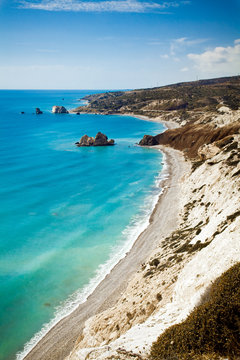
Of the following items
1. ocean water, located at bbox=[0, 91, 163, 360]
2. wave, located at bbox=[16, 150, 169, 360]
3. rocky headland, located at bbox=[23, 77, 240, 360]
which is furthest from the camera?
ocean water, located at bbox=[0, 91, 163, 360]

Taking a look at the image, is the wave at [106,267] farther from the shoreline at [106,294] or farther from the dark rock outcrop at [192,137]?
the dark rock outcrop at [192,137]

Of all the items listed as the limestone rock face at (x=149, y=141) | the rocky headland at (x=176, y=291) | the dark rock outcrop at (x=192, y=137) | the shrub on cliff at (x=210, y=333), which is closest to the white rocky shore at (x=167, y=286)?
the rocky headland at (x=176, y=291)

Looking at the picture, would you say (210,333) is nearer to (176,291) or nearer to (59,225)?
(176,291)

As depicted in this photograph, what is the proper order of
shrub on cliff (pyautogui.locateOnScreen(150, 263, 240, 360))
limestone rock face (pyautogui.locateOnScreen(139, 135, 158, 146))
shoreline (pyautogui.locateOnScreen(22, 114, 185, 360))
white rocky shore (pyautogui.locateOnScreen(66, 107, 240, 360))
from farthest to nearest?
limestone rock face (pyautogui.locateOnScreen(139, 135, 158, 146)) → shoreline (pyautogui.locateOnScreen(22, 114, 185, 360)) → white rocky shore (pyautogui.locateOnScreen(66, 107, 240, 360)) → shrub on cliff (pyautogui.locateOnScreen(150, 263, 240, 360))

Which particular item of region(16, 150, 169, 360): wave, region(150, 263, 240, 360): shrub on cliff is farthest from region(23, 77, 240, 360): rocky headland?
region(16, 150, 169, 360): wave

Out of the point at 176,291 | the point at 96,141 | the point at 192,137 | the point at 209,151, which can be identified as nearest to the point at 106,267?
the point at 176,291

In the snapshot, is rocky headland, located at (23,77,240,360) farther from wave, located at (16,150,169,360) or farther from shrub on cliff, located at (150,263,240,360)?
wave, located at (16,150,169,360)

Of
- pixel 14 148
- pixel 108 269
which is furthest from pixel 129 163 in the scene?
pixel 108 269
